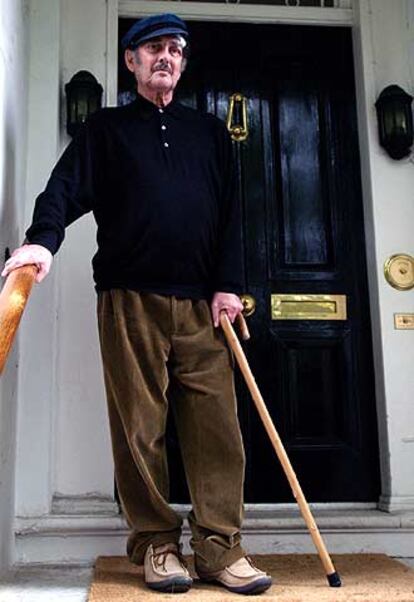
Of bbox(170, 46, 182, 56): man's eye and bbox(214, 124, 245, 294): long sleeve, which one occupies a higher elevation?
bbox(170, 46, 182, 56): man's eye

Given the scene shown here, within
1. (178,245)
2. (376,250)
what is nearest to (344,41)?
(376,250)

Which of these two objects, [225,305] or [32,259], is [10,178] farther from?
[225,305]

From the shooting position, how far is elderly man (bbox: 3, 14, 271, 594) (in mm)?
2217

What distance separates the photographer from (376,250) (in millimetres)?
3104

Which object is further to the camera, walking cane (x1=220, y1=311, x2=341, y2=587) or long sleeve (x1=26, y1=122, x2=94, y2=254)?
walking cane (x1=220, y1=311, x2=341, y2=587)

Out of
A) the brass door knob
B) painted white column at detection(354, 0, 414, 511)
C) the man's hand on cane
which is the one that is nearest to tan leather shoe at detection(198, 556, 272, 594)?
the man's hand on cane

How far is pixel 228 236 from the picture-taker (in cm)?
244

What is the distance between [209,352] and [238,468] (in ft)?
1.15

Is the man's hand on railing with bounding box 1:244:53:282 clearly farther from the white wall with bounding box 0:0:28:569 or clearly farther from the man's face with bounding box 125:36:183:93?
the man's face with bounding box 125:36:183:93

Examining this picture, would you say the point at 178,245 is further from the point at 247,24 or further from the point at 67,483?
the point at 247,24

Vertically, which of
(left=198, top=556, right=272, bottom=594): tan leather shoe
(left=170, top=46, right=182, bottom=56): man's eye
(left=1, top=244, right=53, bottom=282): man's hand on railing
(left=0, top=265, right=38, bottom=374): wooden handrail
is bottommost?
(left=198, top=556, right=272, bottom=594): tan leather shoe

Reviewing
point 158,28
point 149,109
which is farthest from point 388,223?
point 158,28

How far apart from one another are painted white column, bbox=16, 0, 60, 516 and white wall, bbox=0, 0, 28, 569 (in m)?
0.08

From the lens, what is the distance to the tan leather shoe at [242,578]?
6.91 ft
